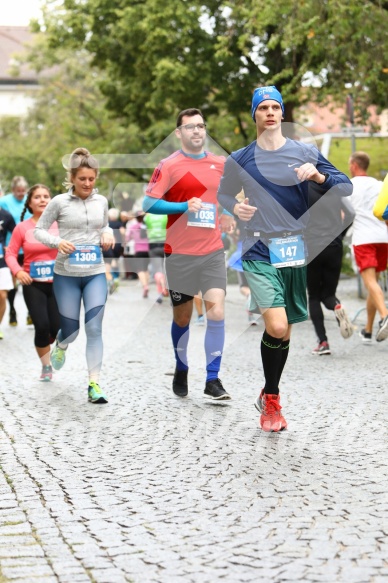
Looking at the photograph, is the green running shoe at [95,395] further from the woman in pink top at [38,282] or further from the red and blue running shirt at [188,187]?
the woman in pink top at [38,282]

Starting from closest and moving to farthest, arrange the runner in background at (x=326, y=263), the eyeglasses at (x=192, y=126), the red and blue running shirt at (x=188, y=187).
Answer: the eyeglasses at (x=192, y=126) → the red and blue running shirt at (x=188, y=187) → the runner in background at (x=326, y=263)

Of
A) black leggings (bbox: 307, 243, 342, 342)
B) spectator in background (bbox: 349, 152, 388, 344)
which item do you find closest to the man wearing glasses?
black leggings (bbox: 307, 243, 342, 342)

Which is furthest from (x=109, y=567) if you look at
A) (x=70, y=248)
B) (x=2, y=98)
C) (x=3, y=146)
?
(x=2, y=98)

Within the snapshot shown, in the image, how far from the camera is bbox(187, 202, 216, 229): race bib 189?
8.08 meters

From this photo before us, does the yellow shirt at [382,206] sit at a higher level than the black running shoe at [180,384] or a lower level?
higher

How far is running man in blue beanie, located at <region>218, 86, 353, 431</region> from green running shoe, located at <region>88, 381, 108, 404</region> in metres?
1.76

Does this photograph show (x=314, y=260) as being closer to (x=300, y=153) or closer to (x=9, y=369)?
(x=9, y=369)

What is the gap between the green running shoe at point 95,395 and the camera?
8234mm

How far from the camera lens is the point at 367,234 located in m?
12.0

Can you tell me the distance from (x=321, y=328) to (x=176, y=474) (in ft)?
19.6

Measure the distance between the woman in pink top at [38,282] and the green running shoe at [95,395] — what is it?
145 centimetres

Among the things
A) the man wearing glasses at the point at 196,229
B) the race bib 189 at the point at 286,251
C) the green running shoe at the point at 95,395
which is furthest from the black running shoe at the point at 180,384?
the race bib 189 at the point at 286,251

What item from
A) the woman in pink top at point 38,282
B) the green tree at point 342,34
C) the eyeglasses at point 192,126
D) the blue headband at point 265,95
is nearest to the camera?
the blue headband at point 265,95

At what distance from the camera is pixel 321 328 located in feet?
37.4
